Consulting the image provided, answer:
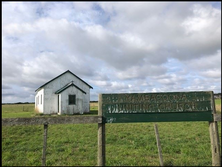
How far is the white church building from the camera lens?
2370 centimetres

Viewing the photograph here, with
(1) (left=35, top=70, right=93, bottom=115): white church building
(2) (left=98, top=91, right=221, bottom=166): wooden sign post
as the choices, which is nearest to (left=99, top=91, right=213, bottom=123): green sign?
(2) (left=98, top=91, right=221, bottom=166): wooden sign post

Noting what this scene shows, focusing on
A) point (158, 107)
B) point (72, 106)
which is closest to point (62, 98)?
point (72, 106)

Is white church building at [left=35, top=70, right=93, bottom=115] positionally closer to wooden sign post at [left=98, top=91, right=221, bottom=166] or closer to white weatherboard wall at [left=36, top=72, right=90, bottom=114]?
white weatherboard wall at [left=36, top=72, right=90, bottom=114]

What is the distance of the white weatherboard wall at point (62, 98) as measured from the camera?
2366 centimetres

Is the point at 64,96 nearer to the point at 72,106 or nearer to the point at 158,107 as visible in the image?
the point at 72,106

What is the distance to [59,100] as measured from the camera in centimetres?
2370

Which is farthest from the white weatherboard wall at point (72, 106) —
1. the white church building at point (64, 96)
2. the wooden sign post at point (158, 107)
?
the wooden sign post at point (158, 107)

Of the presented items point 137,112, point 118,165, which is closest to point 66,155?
point 118,165

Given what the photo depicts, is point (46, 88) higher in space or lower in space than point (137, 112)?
higher

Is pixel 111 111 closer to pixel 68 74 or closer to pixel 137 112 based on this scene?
pixel 137 112

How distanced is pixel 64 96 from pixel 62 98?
36 centimetres

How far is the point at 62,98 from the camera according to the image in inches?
928

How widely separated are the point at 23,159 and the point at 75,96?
18.6m

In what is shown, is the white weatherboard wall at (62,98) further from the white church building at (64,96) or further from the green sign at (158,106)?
the green sign at (158,106)
